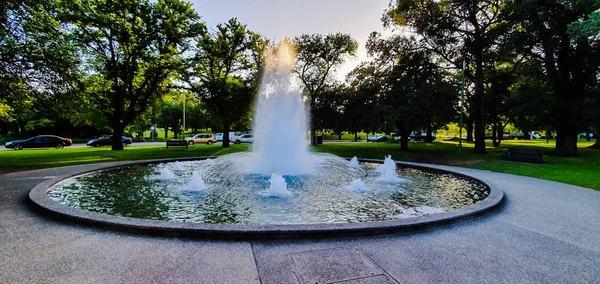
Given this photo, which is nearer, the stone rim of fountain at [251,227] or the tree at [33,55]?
the stone rim of fountain at [251,227]

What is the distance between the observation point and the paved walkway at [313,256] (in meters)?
3.77

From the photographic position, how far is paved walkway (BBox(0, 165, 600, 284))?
12.4 feet

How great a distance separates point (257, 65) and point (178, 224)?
32.4m

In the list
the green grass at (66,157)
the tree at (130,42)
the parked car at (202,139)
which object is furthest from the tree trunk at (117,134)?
the parked car at (202,139)

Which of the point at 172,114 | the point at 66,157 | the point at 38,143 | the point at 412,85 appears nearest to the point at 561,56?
the point at 412,85

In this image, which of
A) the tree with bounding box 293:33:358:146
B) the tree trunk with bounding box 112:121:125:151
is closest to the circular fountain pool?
the tree trunk with bounding box 112:121:125:151

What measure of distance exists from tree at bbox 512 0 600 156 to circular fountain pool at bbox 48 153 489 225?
52.3 feet

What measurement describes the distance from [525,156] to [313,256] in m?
19.3

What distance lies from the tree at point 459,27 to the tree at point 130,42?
67.0ft

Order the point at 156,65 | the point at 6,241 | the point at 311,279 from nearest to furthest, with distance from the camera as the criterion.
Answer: the point at 311,279, the point at 6,241, the point at 156,65

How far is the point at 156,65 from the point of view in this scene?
2783cm

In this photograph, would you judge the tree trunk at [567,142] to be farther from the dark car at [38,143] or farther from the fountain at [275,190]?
the dark car at [38,143]

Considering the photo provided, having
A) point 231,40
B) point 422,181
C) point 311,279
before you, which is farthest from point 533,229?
point 231,40

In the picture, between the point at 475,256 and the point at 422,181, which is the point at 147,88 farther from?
the point at 475,256
